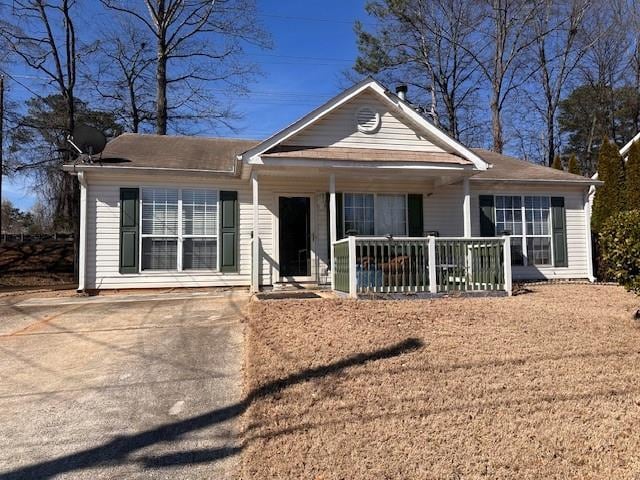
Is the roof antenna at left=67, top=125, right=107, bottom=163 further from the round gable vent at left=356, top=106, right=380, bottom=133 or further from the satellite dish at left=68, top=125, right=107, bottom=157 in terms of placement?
the round gable vent at left=356, top=106, right=380, bottom=133

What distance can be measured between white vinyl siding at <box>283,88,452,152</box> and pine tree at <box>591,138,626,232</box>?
8806 millimetres

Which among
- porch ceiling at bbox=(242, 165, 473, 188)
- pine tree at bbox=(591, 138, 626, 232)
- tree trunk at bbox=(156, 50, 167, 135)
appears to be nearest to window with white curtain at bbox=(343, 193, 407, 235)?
porch ceiling at bbox=(242, 165, 473, 188)

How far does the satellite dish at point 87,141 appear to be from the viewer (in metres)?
9.70

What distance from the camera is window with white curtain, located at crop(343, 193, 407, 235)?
10.9 metres

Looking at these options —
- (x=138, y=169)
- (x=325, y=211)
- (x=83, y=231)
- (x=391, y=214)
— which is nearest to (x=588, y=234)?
(x=391, y=214)

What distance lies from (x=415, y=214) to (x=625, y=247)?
209 inches

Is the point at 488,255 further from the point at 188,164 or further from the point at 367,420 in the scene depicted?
the point at 188,164

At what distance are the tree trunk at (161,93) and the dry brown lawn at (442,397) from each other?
46.7 feet

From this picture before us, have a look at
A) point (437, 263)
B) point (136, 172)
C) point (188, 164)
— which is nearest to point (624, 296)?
point (437, 263)

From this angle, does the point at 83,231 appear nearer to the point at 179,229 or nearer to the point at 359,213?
the point at 179,229

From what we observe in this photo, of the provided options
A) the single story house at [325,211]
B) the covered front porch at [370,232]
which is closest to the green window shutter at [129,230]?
the single story house at [325,211]

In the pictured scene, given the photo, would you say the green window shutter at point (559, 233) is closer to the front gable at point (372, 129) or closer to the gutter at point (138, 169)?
the front gable at point (372, 129)

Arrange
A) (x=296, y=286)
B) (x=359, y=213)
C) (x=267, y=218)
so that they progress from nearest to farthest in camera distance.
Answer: (x=296, y=286) < (x=267, y=218) < (x=359, y=213)

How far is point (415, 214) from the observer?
11.2 m
